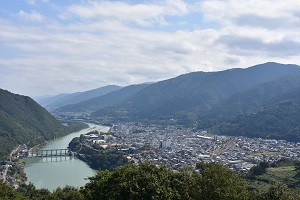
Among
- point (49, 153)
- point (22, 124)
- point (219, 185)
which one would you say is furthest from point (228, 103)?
point (219, 185)

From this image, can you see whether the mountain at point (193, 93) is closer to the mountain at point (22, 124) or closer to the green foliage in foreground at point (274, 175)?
the mountain at point (22, 124)

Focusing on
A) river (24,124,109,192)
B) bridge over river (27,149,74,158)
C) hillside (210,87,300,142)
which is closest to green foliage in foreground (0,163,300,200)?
river (24,124,109,192)

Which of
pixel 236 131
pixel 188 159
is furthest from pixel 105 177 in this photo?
pixel 236 131

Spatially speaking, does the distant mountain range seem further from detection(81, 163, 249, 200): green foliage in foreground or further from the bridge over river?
→ detection(81, 163, 249, 200): green foliage in foreground

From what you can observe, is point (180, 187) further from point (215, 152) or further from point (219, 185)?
point (215, 152)

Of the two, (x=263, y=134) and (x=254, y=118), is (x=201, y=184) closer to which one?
(x=263, y=134)

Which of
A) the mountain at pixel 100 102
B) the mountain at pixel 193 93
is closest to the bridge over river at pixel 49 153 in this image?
the mountain at pixel 193 93
